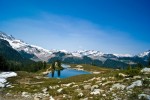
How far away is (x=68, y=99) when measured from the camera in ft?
79.8

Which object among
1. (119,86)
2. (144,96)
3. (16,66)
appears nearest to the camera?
(144,96)

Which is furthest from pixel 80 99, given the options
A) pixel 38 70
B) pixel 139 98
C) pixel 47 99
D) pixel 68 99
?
pixel 38 70

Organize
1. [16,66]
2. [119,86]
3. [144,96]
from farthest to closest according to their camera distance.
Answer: [16,66] < [119,86] < [144,96]

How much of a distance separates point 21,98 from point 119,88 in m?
12.8

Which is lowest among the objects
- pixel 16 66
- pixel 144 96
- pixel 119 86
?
pixel 144 96

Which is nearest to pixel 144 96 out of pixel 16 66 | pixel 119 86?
pixel 119 86

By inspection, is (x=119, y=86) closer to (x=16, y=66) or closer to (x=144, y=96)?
(x=144, y=96)

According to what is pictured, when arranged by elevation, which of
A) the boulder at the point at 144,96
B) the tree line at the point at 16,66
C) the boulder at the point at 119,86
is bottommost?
the boulder at the point at 144,96

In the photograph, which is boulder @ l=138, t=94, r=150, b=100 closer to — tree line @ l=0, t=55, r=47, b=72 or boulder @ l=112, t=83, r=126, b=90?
boulder @ l=112, t=83, r=126, b=90

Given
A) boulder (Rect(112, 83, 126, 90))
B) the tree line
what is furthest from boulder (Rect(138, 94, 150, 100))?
the tree line

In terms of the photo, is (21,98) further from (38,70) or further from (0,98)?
(38,70)

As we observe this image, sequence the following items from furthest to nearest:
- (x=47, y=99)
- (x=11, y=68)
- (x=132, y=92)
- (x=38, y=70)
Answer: (x=38, y=70) → (x=11, y=68) → (x=47, y=99) → (x=132, y=92)

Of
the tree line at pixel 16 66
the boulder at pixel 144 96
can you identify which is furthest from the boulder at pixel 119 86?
the tree line at pixel 16 66

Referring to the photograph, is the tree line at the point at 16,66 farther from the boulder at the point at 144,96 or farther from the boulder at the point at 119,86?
the boulder at the point at 144,96
